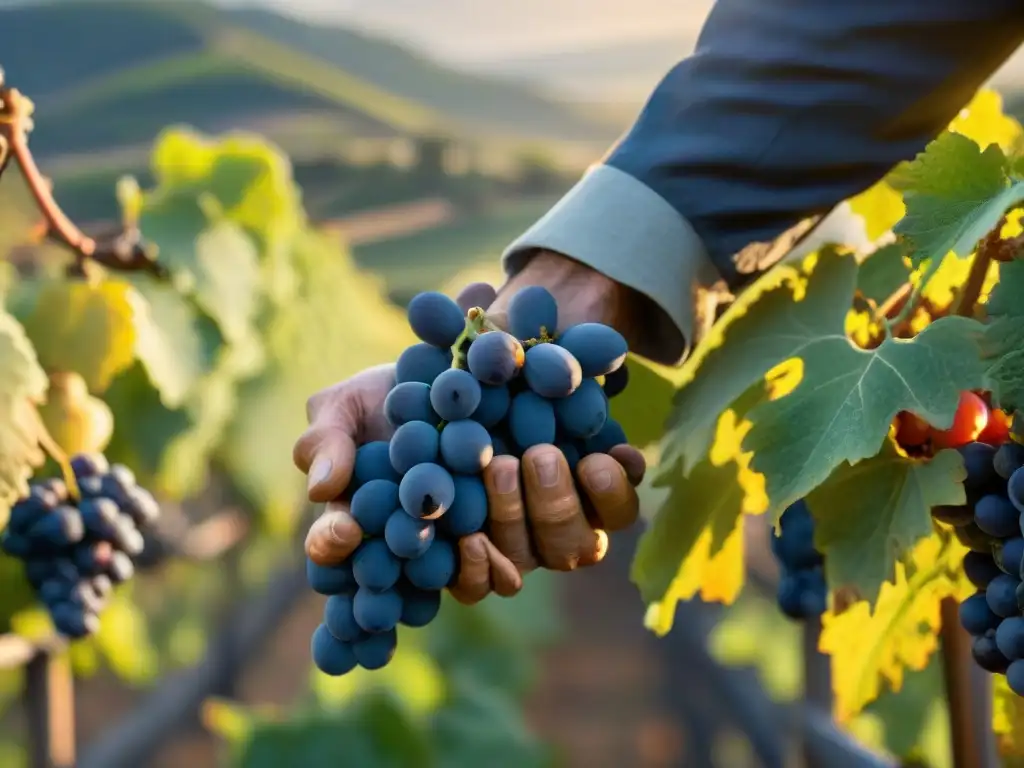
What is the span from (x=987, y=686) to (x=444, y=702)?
1.62 metres

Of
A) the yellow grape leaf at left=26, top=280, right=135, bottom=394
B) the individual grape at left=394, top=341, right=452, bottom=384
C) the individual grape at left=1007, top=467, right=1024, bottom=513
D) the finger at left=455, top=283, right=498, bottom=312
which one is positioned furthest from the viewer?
the yellow grape leaf at left=26, top=280, right=135, bottom=394

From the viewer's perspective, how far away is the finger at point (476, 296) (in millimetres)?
697

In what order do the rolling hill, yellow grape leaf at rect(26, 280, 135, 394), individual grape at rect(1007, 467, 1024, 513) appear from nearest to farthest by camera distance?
1. individual grape at rect(1007, 467, 1024, 513)
2. yellow grape leaf at rect(26, 280, 135, 394)
3. the rolling hill

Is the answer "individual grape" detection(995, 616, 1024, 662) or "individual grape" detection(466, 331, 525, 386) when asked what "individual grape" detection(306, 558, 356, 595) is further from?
"individual grape" detection(995, 616, 1024, 662)

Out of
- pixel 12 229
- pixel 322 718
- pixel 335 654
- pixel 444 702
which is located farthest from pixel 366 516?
pixel 444 702

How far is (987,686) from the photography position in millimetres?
739

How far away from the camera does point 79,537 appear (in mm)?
911

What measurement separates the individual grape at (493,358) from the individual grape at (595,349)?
0.04 metres

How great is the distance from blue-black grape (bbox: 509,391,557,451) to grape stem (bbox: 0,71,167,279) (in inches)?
15.9

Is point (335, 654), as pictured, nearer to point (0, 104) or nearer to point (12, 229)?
point (0, 104)

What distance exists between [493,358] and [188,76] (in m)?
1.80

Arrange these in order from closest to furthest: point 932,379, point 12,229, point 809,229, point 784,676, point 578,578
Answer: point 932,379
point 809,229
point 12,229
point 784,676
point 578,578

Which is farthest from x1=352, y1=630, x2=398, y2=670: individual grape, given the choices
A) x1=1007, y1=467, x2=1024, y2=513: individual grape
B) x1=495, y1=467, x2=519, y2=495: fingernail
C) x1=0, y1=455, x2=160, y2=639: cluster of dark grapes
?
x1=0, y1=455, x2=160, y2=639: cluster of dark grapes

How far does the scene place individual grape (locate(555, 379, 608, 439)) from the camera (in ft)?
1.85
